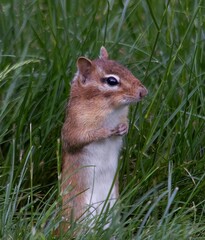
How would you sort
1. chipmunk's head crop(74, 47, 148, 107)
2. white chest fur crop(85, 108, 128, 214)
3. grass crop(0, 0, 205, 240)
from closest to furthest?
chipmunk's head crop(74, 47, 148, 107) < white chest fur crop(85, 108, 128, 214) < grass crop(0, 0, 205, 240)

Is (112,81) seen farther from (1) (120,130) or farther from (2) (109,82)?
(1) (120,130)

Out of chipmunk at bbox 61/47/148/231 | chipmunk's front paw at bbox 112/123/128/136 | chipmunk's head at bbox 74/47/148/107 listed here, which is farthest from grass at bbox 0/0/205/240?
chipmunk's head at bbox 74/47/148/107

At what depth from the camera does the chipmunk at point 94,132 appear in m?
5.67

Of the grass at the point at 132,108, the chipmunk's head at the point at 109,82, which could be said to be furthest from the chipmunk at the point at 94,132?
the grass at the point at 132,108

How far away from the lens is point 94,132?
5.70m

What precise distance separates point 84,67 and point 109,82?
257 millimetres

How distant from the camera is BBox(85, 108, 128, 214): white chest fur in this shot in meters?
5.73

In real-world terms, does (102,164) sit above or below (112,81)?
below

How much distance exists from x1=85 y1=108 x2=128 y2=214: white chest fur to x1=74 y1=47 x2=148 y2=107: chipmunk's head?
0.15 meters

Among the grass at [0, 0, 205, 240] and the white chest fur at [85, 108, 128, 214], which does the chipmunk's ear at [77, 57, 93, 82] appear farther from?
the grass at [0, 0, 205, 240]

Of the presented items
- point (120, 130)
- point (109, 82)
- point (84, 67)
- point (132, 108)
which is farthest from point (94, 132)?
point (132, 108)

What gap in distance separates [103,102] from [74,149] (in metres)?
0.38

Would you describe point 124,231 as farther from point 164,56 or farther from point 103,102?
point 164,56

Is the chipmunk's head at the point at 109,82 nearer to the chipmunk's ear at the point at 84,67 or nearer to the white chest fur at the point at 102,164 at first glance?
the chipmunk's ear at the point at 84,67
